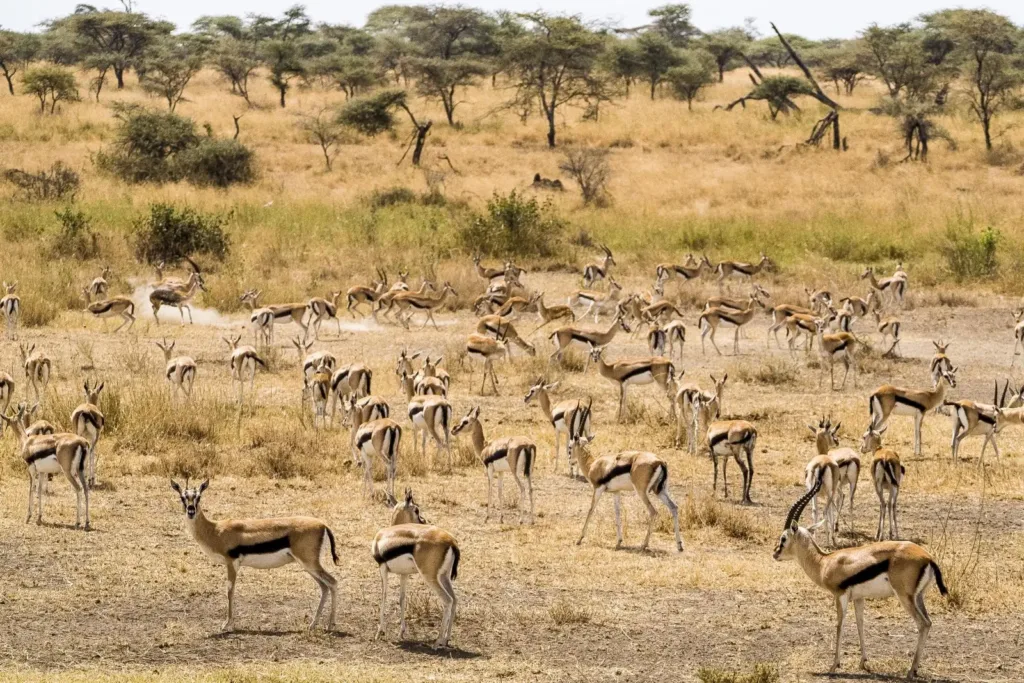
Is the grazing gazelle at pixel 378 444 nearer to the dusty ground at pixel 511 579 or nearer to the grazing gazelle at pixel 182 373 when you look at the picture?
the dusty ground at pixel 511 579

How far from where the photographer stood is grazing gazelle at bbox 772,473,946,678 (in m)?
8.35

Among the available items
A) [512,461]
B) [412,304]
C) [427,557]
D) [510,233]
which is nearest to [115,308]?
[412,304]

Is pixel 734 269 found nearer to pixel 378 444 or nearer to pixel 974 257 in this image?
pixel 974 257

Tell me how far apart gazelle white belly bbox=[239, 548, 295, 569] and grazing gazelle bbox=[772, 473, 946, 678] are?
131 inches

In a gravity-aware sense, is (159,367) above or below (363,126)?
below

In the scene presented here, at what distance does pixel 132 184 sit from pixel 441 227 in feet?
33.0

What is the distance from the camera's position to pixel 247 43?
62719mm

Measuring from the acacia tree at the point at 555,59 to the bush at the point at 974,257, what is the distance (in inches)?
785

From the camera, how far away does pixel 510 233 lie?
29438 millimetres

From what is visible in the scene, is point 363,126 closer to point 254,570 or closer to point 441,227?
point 441,227

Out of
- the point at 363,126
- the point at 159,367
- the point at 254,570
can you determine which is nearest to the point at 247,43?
the point at 363,126

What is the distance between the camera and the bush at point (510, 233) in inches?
1158

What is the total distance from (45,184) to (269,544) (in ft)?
86.5

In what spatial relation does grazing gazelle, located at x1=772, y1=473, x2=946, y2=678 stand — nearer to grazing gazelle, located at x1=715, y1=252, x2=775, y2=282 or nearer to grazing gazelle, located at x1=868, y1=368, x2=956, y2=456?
grazing gazelle, located at x1=868, y1=368, x2=956, y2=456
